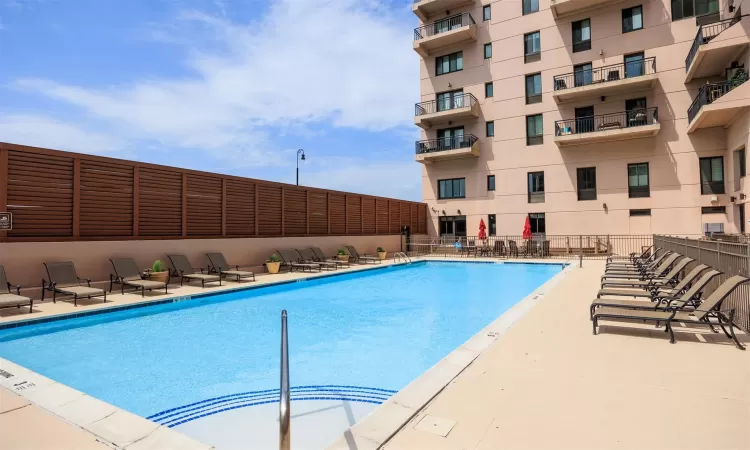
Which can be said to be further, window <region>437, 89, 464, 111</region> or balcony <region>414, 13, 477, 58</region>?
window <region>437, 89, 464, 111</region>

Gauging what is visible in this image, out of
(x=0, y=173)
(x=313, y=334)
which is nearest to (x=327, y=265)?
(x=313, y=334)

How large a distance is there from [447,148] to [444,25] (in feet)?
26.4

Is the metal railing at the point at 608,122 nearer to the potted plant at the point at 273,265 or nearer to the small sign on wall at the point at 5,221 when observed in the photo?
the potted plant at the point at 273,265

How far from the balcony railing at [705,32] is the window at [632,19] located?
290 cm

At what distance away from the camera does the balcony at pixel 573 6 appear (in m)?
20.5

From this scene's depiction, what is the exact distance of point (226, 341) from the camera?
6562 millimetres

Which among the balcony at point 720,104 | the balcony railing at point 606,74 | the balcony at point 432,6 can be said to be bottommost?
the balcony at point 720,104

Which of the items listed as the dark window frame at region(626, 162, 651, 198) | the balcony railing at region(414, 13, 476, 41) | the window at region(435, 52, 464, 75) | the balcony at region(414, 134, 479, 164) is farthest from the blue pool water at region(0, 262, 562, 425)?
the balcony railing at region(414, 13, 476, 41)

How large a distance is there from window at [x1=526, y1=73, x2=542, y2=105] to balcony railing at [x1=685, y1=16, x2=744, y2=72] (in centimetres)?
665

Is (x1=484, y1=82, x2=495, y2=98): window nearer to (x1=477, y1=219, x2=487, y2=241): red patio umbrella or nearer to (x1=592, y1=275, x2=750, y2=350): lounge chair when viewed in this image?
(x1=477, y1=219, x2=487, y2=241): red patio umbrella

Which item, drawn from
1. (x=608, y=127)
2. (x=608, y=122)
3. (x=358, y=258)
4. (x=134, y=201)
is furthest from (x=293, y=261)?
(x=608, y=122)

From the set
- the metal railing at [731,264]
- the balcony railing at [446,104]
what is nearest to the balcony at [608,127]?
the balcony railing at [446,104]

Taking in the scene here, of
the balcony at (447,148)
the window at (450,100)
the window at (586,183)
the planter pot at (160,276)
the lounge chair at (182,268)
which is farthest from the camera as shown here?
the window at (450,100)

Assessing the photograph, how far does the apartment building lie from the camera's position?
17.8 m
